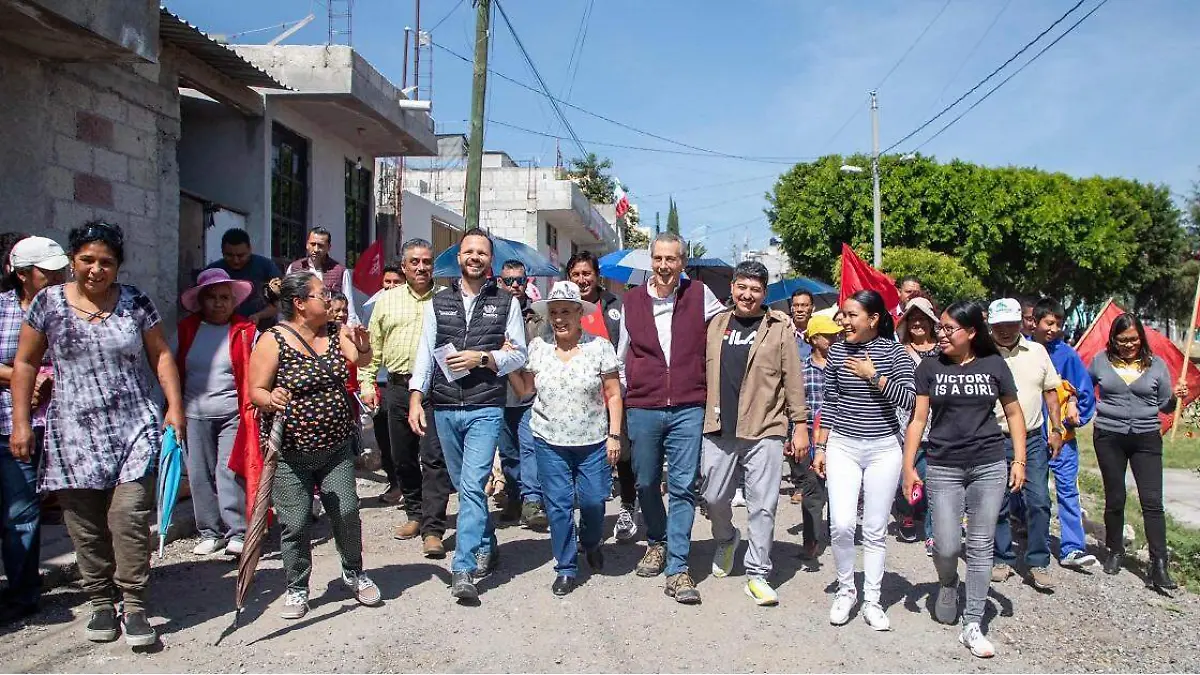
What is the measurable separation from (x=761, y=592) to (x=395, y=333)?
3033mm

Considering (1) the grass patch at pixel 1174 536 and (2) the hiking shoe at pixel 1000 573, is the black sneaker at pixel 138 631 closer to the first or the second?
(2) the hiking shoe at pixel 1000 573

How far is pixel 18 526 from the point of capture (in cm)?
446

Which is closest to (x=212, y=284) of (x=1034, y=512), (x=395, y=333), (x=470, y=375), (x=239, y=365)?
(x=239, y=365)

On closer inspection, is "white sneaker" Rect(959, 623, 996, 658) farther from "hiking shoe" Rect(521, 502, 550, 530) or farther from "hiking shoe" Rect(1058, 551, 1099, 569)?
"hiking shoe" Rect(521, 502, 550, 530)

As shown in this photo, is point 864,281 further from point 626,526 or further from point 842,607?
point 842,607

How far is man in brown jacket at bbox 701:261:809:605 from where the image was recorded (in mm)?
4996

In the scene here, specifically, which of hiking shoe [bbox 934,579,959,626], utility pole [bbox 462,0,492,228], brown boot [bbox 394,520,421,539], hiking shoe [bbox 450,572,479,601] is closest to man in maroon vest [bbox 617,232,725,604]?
hiking shoe [bbox 450,572,479,601]

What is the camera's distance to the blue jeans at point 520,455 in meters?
6.38

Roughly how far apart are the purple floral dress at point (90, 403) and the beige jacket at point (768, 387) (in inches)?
119

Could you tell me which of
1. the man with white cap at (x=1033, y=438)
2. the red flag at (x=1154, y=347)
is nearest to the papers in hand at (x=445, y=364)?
the man with white cap at (x=1033, y=438)

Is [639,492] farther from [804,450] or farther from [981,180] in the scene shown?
[981,180]

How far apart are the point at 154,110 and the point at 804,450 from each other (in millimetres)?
6407

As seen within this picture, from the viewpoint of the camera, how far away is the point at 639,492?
5.45 metres

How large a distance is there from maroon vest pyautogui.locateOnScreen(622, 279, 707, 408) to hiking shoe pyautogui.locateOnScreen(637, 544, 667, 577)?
3.24ft
